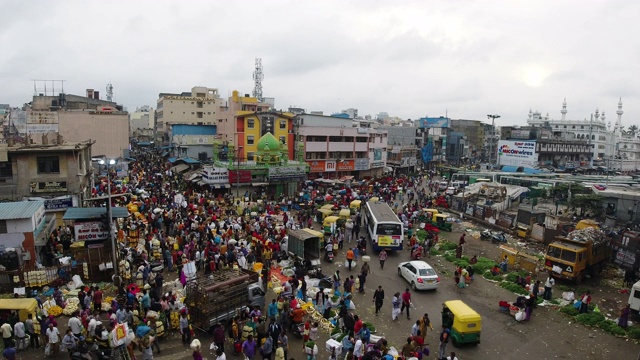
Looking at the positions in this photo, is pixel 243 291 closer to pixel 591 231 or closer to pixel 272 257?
pixel 272 257

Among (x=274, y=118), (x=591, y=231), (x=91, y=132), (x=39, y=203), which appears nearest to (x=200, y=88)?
(x=91, y=132)

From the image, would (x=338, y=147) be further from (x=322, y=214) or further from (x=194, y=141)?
(x=322, y=214)

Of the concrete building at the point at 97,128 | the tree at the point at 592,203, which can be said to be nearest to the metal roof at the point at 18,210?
the concrete building at the point at 97,128

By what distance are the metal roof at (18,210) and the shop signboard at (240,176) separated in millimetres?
19954

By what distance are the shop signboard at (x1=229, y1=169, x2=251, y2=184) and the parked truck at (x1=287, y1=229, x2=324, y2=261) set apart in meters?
18.6

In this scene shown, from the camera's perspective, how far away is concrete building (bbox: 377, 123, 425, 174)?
69.9 m

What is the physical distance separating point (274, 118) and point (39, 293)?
36.3 metres

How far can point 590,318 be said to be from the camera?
55.7ft

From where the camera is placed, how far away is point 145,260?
2064 cm

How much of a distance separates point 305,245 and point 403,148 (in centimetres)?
5196

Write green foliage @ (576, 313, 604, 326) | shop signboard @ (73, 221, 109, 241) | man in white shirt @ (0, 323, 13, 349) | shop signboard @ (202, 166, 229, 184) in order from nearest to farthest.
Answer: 1. man in white shirt @ (0, 323, 13, 349)
2. green foliage @ (576, 313, 604, 326)
3. shop signboard @ (73, 221, 109, 241)
4. shop signboard @ (202, 166, 229, 184)

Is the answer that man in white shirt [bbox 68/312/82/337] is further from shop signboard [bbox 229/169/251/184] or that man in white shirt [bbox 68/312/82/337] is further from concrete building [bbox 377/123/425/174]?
concrete building [bbox 377/123/425/174]

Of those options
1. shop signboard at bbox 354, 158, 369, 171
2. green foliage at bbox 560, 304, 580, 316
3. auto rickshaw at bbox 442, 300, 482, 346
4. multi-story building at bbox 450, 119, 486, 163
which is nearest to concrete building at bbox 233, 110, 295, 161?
shop signboard at bbox 354, 158, 369, 171

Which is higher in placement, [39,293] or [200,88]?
[200,88]
